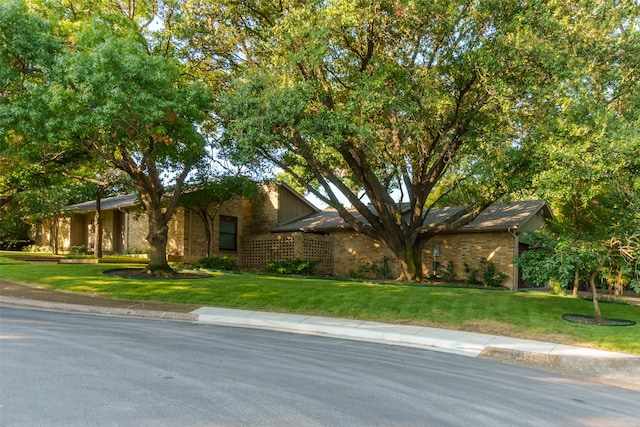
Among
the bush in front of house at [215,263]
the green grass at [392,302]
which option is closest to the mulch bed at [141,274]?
the green grass at [392,302]

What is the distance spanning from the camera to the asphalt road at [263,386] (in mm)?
5098

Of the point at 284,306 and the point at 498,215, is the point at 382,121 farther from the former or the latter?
the point at 498,215

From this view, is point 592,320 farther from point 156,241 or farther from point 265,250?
point 265,250

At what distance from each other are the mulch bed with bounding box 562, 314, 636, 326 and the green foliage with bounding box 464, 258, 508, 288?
323 inches

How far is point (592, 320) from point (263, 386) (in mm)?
9884

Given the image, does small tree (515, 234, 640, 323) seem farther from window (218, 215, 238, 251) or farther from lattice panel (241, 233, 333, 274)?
window (218, 215, 238, 251)

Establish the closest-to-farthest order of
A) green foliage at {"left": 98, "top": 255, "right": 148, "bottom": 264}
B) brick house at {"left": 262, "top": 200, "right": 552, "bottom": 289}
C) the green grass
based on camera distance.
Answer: the green grass
brick house at {"left": 262, "top": 200, "right": 552, "bottom": 289}
green foliage at {"left": 98, "top": 255, "right": 148, "bottom": 264}

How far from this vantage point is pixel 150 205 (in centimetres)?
1900

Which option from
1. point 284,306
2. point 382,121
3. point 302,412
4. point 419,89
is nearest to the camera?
point 302,412

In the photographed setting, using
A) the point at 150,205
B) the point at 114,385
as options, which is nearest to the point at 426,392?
the point at 114,385

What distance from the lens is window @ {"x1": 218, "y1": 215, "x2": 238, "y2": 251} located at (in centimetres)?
2883

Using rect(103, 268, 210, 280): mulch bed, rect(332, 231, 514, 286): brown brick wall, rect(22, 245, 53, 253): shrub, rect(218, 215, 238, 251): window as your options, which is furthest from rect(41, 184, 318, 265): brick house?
rect(103, 268, 210, 280): mulch bed

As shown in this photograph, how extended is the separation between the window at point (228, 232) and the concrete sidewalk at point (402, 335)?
13936 millimetres

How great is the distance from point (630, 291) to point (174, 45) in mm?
29779
